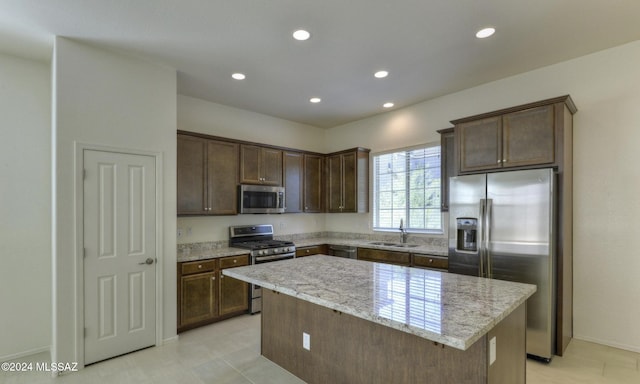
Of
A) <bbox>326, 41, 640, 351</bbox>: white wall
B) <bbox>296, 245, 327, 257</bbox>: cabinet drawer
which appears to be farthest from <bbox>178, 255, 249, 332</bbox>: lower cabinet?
<bbox>326, 41, 640, 351</bbox>: white wall

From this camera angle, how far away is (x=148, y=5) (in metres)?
2.51

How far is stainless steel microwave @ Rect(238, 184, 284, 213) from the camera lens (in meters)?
4.71

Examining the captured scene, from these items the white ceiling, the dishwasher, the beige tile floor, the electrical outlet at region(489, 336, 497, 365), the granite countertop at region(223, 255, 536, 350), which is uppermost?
the white ceiling

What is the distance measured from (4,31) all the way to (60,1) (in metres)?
0.91

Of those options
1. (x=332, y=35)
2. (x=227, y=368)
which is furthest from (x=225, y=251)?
(x=332, y=35)

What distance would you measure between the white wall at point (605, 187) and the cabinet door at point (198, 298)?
13.9ft

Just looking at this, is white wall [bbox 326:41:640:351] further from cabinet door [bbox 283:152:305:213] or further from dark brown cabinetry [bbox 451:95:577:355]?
cabinet door [bbox 283:152:305:213]

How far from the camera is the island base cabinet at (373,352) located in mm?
1813

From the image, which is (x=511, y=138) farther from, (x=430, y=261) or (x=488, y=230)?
(x=430, y=261)

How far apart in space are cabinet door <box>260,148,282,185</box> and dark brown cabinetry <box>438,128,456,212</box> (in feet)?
8.23

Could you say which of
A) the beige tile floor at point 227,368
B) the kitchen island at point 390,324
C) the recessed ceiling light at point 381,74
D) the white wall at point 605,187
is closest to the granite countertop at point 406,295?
the kitchen island at point 390,324

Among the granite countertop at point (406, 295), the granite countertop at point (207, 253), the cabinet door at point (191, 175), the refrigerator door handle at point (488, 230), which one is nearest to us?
the granite countertop at point (406, 295)

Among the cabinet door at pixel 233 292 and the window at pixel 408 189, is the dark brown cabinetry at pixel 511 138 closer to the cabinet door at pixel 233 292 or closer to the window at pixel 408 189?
the window at pixel 408 189

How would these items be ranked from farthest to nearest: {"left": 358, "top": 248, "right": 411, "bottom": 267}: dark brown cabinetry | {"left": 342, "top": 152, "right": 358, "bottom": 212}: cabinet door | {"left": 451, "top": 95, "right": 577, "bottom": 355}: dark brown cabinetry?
{"left": 342, "top": 152, "right": 358, "bottom": 212}: cabinet door
{"left": 358, "top": 248, "right": 411, "bottom": 267}: dark brown cabinetry
{"left": 451, "top": 95, "right": 577, "bottom": 355}: dark brown cabinetry
